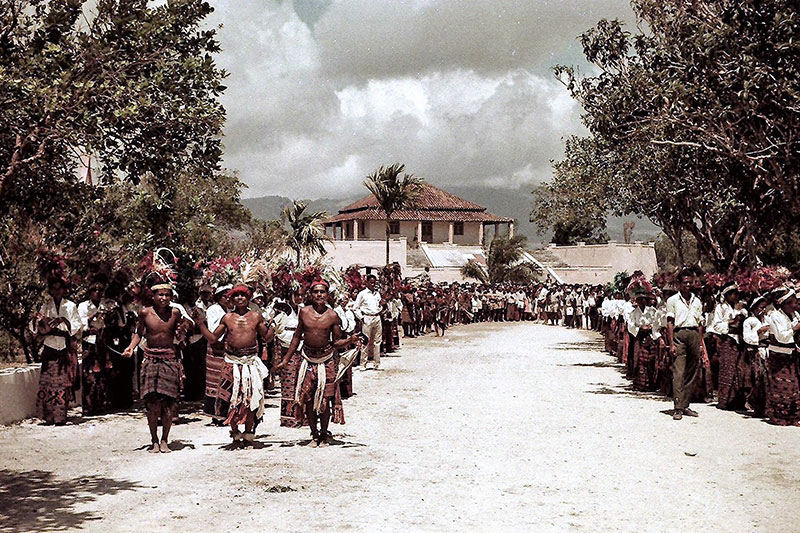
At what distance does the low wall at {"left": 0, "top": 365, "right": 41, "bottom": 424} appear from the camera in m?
11.1

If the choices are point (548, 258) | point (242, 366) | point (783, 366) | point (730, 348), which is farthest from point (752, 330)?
point (548, 258)

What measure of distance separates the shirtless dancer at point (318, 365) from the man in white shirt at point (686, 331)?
5.10 meters

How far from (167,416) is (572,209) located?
2096cm

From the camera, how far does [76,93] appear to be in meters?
9.80

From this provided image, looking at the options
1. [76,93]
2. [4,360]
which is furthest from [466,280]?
[76,93]

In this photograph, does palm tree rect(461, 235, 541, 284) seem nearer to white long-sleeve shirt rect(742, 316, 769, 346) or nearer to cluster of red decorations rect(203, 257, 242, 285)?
white long-sleeve shirt rect(742, 316, 769, 346)

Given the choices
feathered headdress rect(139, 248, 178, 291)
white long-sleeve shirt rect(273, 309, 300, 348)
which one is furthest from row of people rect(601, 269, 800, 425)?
feathered headdress rect(139, 248, 178, 291)

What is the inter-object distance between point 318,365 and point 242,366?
2.67 ft

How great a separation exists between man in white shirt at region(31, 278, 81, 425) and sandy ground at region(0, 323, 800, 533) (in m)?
0.33

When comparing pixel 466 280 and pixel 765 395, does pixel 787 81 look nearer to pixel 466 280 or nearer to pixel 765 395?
pixel 765 395

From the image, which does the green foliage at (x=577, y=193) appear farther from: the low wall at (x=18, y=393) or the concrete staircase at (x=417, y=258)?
the concrete staircase at (x=417, y=258)

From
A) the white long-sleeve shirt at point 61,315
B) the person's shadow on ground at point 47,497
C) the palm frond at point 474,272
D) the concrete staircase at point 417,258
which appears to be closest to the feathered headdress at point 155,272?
the white long-sleeve shirt at point 61,315

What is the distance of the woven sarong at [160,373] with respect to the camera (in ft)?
30.7

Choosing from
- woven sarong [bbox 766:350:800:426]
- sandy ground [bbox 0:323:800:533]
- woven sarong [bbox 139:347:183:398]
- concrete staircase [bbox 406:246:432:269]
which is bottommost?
sandy ground [bbox 0:323:800:533]
